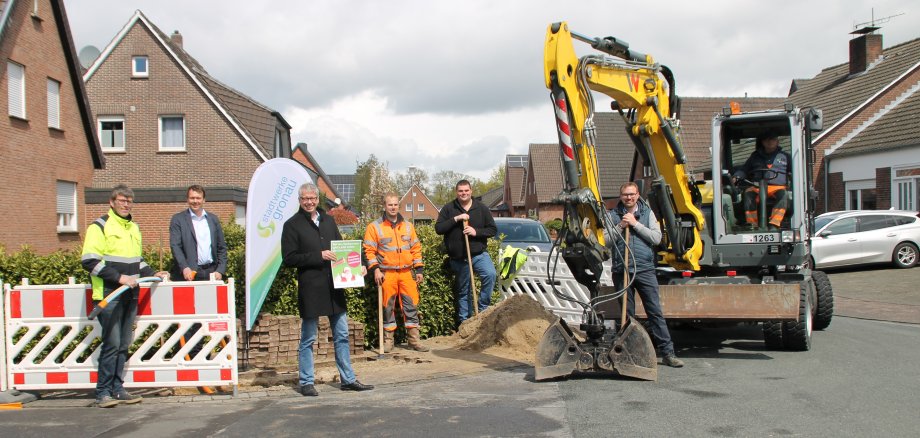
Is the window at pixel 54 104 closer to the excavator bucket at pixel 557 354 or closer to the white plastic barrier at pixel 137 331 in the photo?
the white plastic barrier at pixel 137 331

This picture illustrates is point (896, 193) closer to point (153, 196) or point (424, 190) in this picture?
point (153, 196)

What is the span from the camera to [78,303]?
7.15 meters

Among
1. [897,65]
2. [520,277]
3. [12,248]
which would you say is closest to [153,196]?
[12,248]

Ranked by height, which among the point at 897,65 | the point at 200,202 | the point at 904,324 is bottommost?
the point at 904,324

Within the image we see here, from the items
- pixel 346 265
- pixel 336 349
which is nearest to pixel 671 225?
pixel 346 265

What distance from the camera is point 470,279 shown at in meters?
9.95

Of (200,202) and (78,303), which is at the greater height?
(200,202)

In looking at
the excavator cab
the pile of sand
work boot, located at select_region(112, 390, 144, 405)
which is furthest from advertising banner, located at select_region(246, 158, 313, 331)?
the excavator cab

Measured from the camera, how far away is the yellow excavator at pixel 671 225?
7.35 metres

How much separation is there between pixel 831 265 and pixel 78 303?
1850 centimetres

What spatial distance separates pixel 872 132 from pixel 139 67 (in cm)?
2869

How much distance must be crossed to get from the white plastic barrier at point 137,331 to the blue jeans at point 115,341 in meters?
0.19

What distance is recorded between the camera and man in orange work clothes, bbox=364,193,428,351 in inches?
361

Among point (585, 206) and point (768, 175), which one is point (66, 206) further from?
point (768, 175)
